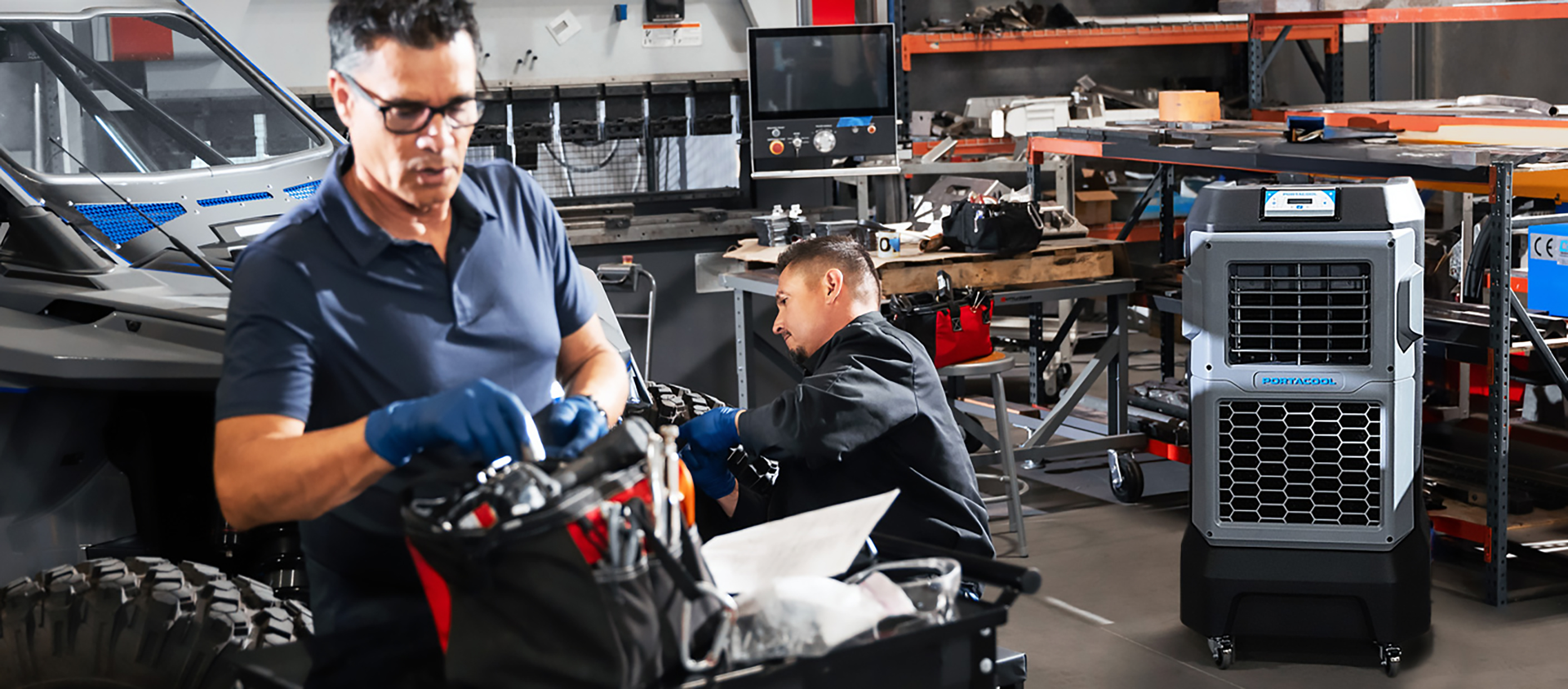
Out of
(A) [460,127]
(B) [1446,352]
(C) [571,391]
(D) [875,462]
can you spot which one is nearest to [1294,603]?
(B) [1446,352]

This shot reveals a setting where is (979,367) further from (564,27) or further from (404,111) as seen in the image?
(404,111)

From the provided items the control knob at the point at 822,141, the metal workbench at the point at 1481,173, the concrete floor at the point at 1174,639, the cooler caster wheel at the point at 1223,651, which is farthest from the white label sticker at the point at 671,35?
the cooler caster wheel at the point at 1223,651

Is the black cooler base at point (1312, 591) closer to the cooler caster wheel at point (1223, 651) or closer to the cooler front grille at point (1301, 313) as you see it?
the cooler caster wheel at point (1223, 651)

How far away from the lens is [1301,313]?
343 centimetres

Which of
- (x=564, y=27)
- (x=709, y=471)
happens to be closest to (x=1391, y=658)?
(x=709, y=471)

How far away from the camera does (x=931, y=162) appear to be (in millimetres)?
6836

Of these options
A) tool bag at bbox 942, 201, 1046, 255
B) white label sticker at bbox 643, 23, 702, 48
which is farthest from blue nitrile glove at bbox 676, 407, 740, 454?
white label sticker at bbox 643, 23, 702, 48

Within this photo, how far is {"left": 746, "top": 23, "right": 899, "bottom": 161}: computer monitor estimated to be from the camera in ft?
18.5

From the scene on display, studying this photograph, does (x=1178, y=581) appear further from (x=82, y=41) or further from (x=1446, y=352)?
(x=82, y=41)

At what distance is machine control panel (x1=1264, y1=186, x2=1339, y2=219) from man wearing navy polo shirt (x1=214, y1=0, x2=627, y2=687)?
2241 millimetres

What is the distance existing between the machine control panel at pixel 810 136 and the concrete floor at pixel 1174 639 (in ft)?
6.11

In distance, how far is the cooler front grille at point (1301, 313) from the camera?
336cm

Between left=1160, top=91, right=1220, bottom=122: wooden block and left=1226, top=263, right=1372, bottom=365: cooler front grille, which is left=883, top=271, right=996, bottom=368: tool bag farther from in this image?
left=1160, top=91, right=1220, bottom=122: wooden block

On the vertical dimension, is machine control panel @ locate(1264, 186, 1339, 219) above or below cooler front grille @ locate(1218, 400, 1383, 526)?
above
